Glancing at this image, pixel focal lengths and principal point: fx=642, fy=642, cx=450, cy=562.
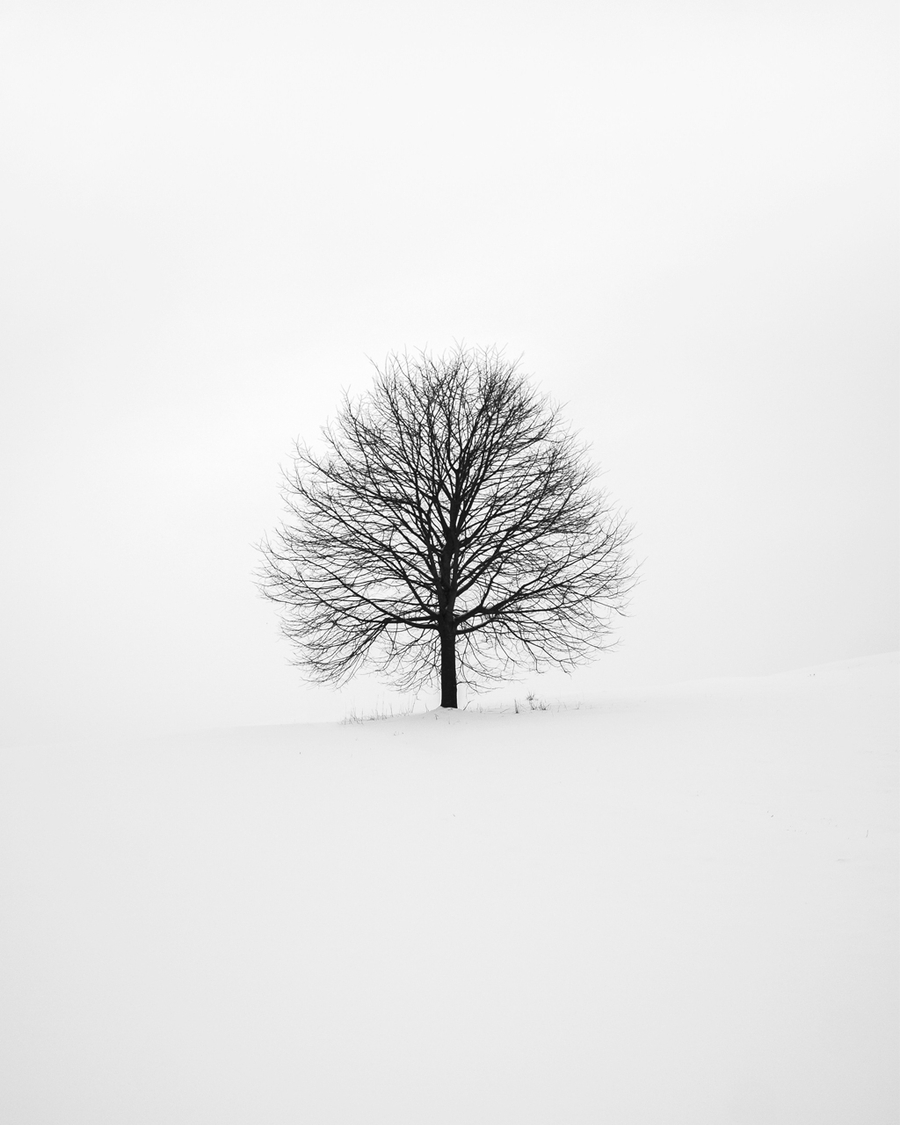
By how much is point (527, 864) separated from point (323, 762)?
5.30m

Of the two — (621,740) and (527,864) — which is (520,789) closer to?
(527,864)

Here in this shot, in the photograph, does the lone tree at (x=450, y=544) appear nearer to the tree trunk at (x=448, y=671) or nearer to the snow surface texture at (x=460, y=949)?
the tree trunk at (x=448, y=671)

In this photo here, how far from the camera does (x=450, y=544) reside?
16.3 m

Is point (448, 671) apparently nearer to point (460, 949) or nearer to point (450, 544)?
point (450, 544)

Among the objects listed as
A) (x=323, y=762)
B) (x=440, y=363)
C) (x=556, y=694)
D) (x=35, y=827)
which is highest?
(x=440, y=363)

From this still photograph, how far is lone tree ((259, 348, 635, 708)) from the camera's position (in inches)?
631

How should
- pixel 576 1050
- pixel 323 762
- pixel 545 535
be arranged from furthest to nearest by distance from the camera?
pixel 545 535 < pixel 323 762 < pixel 576 1050

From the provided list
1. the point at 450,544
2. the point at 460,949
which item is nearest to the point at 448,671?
the point at 450,544

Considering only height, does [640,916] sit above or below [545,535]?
below

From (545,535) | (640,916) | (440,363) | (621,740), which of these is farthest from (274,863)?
(440,363)

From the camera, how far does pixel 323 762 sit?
416 inches

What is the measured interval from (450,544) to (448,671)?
3256 mm

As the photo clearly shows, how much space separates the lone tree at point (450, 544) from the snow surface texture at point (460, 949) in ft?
23.5

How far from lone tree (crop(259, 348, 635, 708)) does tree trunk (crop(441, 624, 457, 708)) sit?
3 centimetres
